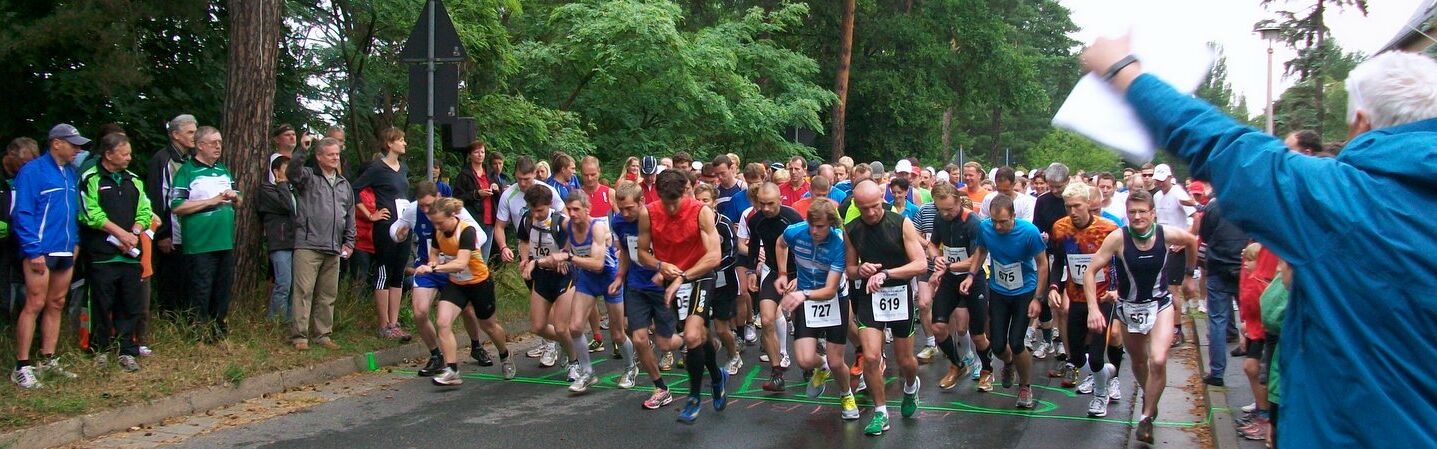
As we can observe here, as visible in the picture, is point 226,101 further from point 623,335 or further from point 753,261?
point 753,261

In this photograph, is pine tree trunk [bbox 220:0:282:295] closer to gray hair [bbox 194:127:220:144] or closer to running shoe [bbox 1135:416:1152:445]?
gray hair [bbox 194:127:220:144]

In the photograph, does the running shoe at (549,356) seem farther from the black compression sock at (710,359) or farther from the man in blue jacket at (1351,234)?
the man in blue jacket at (1351,234)

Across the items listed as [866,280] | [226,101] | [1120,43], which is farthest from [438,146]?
[1120,43]

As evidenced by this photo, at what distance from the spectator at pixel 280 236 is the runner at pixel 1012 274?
18.2 feet

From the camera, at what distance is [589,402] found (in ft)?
28.8

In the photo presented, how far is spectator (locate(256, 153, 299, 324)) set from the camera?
9734 mm

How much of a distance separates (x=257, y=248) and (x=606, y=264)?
3.20 metres

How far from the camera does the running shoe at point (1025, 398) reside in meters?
8.70

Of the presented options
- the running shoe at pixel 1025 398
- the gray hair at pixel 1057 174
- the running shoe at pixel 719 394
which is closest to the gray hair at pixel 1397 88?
the running shoe at pixel 719 394

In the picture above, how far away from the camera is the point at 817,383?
9125 millimetres

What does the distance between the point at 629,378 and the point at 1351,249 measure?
8.03 meters

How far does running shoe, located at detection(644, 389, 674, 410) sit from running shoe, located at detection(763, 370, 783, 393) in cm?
99

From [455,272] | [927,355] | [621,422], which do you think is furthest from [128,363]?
[927,355]

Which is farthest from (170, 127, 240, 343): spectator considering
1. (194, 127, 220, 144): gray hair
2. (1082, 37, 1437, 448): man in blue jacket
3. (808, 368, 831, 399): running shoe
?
(1082, 37, 1437, 448): man in blue jacket
